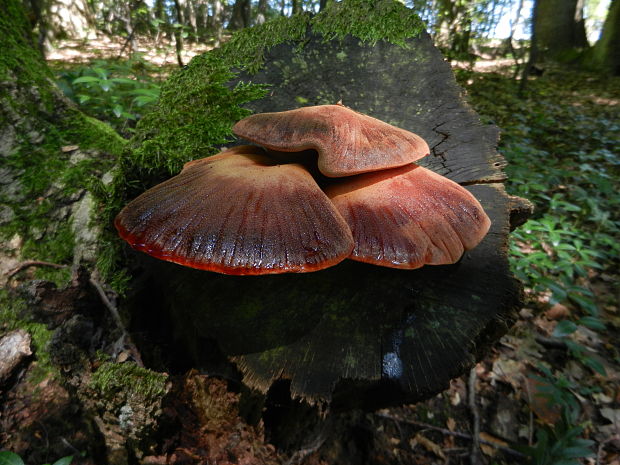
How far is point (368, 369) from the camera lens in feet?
4.73

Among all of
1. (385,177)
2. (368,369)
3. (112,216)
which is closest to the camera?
(368,369)

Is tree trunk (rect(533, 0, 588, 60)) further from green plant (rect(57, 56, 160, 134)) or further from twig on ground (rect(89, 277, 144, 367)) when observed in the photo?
twig on ground (rect(89, 277, 144, 367))

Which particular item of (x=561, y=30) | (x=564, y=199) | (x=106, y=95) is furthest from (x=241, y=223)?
(x=561, y=30)

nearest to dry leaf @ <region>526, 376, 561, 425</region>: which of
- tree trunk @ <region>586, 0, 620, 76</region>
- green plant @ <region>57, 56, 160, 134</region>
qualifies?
green plant @ <region>57, 56, 160, 134</region>

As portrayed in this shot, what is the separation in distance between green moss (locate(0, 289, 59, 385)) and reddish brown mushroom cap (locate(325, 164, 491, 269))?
1583mm

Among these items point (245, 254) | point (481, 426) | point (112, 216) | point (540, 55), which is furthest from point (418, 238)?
point (540, 55)

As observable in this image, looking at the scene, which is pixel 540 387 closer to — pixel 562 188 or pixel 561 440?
pixel 561 440

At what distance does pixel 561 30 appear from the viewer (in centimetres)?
1291

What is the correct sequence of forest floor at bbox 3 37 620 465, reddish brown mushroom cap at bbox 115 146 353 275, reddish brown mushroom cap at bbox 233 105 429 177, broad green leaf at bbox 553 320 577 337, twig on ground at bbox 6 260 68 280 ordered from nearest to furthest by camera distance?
reddish brown mushroom cap at bbox 115 146 353 275 → reddish brown mushroom cap at bbox 233 105 429 177 → twig on ground at bbox 6 260 68 280 → forest floor at bbox 3 37 620 465 → broad green leaf at bbox 553 320 577 337

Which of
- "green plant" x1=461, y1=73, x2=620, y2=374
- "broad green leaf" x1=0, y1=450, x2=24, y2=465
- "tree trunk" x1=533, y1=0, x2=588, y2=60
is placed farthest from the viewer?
"tree trunk" x1=533, y1=0, x2=588, y2=60

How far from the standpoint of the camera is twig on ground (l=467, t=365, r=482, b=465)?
2.47m

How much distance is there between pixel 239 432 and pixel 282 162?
56.2 inches

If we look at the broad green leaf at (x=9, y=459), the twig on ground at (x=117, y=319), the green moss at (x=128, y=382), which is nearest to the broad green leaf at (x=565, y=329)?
the green moss at (x=128, y=382)

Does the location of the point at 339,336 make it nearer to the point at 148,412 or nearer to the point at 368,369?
the point at 368,369
